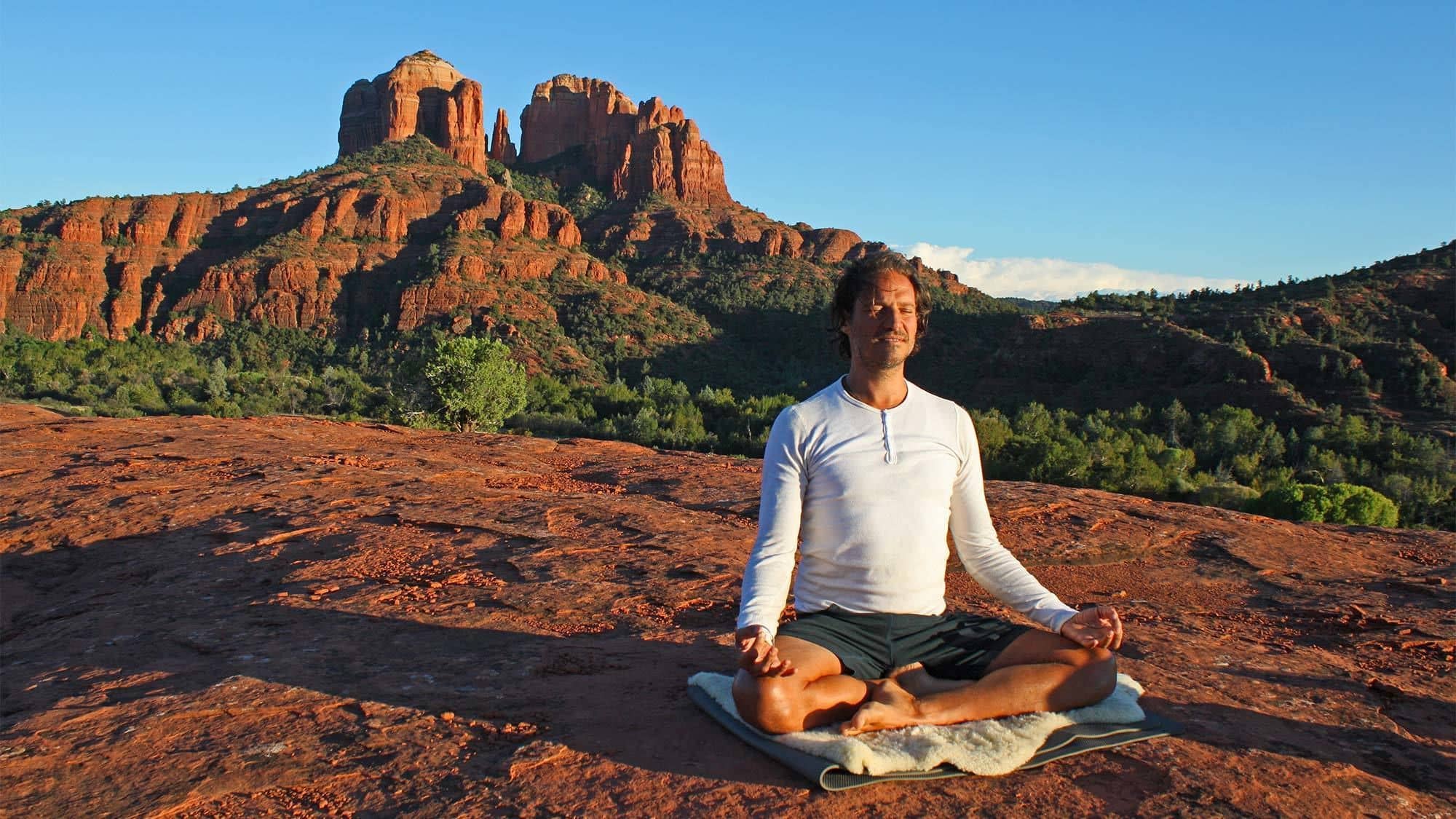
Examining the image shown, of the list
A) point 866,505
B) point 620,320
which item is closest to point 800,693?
point 866,505

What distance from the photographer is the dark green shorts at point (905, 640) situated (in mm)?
3010

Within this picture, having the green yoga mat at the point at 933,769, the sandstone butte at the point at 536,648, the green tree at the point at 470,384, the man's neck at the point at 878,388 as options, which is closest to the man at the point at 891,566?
the man's neck at the point at 878,388

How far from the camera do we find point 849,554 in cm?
308

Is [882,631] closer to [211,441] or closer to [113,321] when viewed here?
[211,441]

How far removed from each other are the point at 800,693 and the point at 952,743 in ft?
1.42

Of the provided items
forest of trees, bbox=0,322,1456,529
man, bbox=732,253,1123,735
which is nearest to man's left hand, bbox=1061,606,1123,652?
man, bbox=732,253,1123,735

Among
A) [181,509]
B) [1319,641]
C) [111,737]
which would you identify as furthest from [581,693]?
[181,509]

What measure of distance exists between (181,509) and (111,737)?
4.24m

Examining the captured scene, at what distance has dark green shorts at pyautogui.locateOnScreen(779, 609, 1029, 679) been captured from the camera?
3.01 metres

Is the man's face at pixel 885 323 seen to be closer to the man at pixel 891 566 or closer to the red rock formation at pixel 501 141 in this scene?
the man at pixel 891 566

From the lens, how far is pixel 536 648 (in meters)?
3.82

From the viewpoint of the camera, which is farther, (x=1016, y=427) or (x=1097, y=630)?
(x=1016, y=427)

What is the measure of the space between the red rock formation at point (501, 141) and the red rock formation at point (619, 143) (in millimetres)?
2502

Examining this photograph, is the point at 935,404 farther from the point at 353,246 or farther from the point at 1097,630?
the point at 353,246
